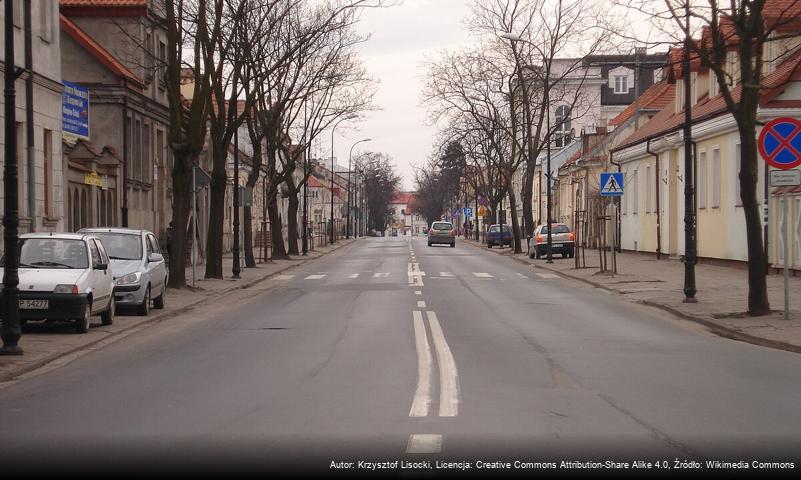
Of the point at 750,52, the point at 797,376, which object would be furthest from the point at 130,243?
the point at 797,376

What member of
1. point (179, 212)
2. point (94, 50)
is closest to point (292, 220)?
point (94, 50)

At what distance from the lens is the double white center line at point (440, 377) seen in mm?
8750

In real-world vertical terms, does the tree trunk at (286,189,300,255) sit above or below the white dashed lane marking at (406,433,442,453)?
above

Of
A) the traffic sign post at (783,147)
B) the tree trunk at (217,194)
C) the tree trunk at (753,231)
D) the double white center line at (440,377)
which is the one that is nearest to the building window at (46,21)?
the tree trunk at (217,194)

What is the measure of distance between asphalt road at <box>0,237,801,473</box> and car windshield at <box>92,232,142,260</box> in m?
3.58

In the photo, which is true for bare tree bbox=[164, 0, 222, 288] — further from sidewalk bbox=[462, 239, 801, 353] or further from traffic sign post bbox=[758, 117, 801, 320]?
traffic sign post bbox=[758, 117, 801, 320]

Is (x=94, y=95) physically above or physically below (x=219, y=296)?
above

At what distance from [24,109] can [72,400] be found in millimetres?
17893

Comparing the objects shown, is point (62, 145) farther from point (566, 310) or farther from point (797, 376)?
point (797, 376)

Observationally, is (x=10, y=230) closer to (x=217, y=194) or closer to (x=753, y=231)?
(x=753, y=231)

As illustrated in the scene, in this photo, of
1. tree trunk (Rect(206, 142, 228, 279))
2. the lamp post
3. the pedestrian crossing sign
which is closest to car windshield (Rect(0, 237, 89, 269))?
the lamp post

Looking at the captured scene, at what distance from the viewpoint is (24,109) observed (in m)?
25.8

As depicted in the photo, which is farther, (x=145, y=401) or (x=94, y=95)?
(x=94, y=95)

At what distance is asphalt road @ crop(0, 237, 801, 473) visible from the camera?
714 cm
